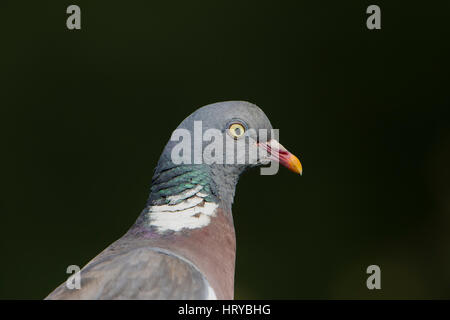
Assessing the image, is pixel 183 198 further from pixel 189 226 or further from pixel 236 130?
pixel 236 130

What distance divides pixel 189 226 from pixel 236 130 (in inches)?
15.9

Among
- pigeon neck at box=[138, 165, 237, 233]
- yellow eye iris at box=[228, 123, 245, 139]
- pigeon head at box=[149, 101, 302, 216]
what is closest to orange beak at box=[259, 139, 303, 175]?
pigeon head at box=[149, 101, 302, 216]

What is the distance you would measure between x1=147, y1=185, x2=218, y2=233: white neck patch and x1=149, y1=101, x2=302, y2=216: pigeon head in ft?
0.03

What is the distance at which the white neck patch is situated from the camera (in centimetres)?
215

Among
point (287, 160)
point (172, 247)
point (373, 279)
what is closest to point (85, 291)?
point (172, 247)

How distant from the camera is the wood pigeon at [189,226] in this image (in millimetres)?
1877

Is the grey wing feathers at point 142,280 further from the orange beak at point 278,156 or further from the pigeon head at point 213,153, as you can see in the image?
the orange beak at point 278,156

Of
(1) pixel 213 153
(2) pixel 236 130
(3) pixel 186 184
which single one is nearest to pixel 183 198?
(3) pixel 186 184

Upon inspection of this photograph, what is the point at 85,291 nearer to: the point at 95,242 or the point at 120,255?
the point at 120,255

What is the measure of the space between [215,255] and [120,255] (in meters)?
0.33

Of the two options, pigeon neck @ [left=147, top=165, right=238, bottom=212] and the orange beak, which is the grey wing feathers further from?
the orange beak

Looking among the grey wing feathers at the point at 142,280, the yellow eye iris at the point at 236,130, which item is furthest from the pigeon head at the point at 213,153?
the grey wing feathers at the point at 142,280

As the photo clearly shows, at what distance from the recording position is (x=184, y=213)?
2168 mm
